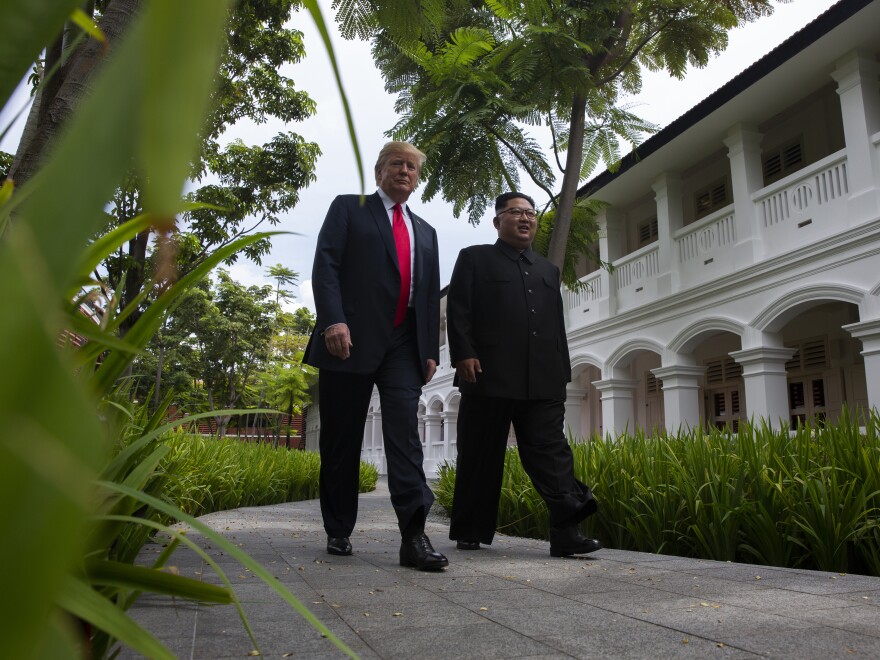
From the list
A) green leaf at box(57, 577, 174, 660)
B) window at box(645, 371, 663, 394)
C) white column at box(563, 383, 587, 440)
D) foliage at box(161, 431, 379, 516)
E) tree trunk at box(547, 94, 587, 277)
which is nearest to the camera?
green leaf at box(57, 577, 174, 660)

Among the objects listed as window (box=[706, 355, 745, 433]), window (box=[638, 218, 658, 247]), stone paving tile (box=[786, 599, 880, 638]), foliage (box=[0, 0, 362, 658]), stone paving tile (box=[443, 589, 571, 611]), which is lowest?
stone paving tile (box=[443, 589, 571, 611])

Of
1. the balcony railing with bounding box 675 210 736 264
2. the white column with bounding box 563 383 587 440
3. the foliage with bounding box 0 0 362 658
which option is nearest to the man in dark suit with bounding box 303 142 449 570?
the foliage with bounding box 0 0 362 658

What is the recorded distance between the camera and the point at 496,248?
12.9 feet

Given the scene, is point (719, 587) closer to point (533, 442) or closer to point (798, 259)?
point (533, 442)

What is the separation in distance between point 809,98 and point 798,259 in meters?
4.04

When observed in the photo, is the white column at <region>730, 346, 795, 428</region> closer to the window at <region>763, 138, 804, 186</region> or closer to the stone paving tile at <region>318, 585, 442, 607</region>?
the window at <region>763, 138, 804, 186</region>

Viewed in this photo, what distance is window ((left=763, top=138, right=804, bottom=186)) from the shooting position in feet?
43.6

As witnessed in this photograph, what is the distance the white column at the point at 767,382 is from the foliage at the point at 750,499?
21.8 feet

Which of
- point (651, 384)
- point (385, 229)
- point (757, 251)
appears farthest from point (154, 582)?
point (651, 384)

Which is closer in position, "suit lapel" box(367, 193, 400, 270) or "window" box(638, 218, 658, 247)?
"suit lapel" box(367, 193, 400, 270)

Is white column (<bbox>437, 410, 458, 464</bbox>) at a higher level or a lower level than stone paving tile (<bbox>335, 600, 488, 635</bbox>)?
higher

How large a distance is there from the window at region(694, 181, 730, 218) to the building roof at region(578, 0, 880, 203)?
1528mm

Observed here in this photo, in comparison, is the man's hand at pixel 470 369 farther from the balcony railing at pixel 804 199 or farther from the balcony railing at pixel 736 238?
the balcony railing at pixel 804 199

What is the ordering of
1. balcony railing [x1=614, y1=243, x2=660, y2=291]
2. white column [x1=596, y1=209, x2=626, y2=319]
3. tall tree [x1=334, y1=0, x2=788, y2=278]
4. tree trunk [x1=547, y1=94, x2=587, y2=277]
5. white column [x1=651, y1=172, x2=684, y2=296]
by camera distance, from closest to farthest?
tall tree [x1=334, y1=0, x2=788, y2=278] < tree trunk [x1=547, y1=94, x2=587, y2=277] < white column [x1=651, y1=172, x2=684, y2=296] < balcony railing [x1=614, y1=243, x2=660, y2=291] < white column [x1=596, y1=209, x2=626, y2=319]
